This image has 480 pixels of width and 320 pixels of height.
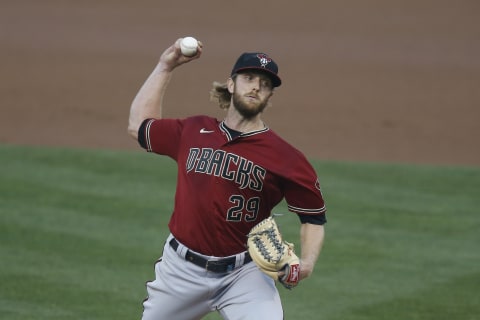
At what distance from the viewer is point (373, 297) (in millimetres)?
7770

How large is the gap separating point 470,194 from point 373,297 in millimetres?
3400

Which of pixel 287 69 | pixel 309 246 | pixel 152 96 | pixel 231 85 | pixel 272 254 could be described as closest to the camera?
pixel 272 254

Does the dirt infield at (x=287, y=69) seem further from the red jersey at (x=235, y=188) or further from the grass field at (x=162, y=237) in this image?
the red jersey at (x=235, y=188)

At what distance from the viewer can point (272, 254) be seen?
192 inches

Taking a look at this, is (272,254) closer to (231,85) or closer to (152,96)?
(231,85)

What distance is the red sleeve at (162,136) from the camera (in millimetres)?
5430

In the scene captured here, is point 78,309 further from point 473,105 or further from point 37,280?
point 473,105

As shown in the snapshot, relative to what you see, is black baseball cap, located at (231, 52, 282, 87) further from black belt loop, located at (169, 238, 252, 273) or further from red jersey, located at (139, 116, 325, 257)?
black belt loop, located at (169, 238, 252, 273)

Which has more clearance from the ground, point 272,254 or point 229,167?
point 229,167

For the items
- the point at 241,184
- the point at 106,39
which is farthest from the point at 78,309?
the point at 106,39

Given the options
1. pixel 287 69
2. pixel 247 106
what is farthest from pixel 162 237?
pixel 287 69

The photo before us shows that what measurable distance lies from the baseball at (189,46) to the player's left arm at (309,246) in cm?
115

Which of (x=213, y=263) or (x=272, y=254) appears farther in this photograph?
(x=213, y=263)

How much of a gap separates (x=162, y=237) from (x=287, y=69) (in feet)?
23.0
